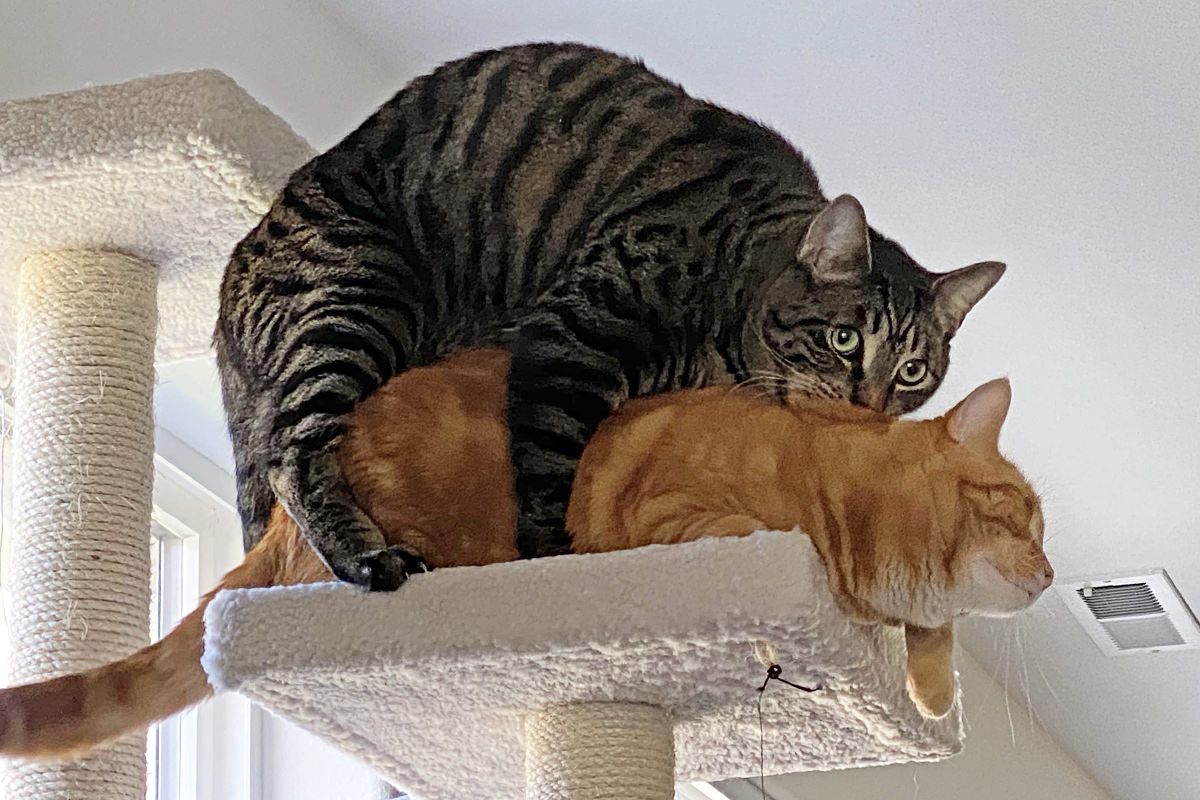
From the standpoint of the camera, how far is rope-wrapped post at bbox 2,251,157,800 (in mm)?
1122

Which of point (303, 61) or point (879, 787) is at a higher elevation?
point (303, 61)

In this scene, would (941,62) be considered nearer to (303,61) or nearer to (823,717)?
(303,61)

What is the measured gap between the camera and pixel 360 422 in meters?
0.95

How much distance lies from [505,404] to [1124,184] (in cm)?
120

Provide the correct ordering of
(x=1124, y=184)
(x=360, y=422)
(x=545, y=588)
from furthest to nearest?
(x=1124, y=184)
(x=360, y=422)
(x=545, y=588)

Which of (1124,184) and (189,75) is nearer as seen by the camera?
(189,75)

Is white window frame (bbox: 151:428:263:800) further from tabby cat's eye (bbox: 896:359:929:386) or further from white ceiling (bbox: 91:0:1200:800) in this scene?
tabby cat's eye (bbox: 896:359:929:386)

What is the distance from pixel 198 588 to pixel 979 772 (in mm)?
1780

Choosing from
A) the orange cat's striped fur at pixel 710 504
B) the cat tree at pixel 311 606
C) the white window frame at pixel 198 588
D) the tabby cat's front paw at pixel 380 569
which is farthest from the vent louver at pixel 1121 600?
the tabby cat's front paw at pixel 380 569

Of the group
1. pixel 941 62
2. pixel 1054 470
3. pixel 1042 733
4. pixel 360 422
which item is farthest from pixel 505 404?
pixel 1042 733

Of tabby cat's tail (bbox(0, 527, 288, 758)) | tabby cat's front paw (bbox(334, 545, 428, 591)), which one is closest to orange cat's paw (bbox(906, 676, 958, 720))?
tabby cat's front paw (bbox(334, 545, 428, 591))

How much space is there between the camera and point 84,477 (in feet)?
3.78

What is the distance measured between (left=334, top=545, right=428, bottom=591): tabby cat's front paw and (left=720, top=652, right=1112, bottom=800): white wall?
1.71m

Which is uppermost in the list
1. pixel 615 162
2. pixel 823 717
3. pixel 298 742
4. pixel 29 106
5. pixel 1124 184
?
pixel 1124 184
